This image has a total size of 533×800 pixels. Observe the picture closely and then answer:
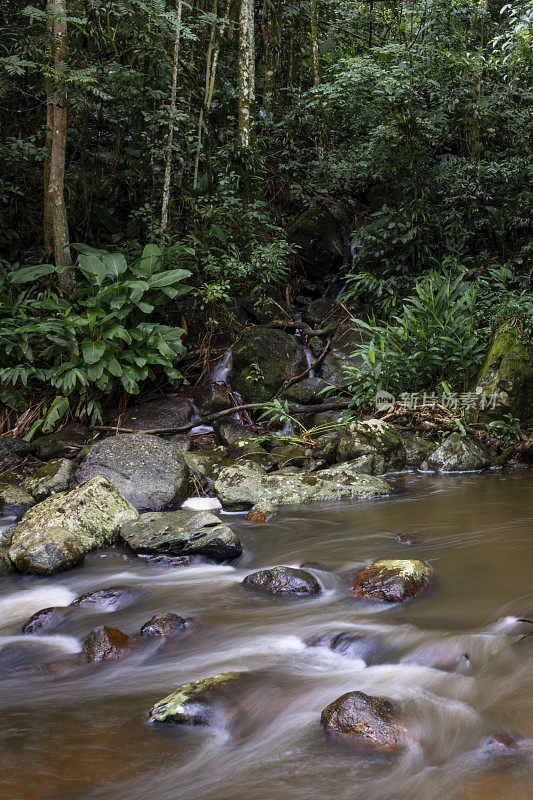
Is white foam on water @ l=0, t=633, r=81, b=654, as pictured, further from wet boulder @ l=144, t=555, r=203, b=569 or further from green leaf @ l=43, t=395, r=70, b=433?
green leaf @ l=43, t=395, r=70, b=433

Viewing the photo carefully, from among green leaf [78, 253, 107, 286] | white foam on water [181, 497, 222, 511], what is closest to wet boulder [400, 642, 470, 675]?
white foam on water [181, 497, 222, 511]

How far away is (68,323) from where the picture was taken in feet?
22.9

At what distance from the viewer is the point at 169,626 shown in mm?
3230

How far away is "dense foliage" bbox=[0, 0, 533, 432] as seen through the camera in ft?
24.5

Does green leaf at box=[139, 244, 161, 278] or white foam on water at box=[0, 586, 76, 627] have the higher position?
green leaf at box=[139, 244, 161, 278]

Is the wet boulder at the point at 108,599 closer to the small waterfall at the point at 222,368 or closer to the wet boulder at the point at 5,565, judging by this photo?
the wet boulder at the point at 5,565

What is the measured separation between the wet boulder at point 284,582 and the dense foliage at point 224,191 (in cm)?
383

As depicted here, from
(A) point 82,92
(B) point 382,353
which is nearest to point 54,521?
(B) point 382,353

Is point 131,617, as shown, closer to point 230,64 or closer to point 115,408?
point 115,408

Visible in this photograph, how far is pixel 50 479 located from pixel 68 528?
5.36 ft

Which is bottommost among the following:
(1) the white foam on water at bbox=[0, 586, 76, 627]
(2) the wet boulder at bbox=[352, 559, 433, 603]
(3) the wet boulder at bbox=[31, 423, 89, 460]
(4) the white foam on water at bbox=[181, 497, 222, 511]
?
(1) the white foam on water at bbox=[0, 586, 76, 627]

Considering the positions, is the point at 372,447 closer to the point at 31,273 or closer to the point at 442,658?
the point at 442,658

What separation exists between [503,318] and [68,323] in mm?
5777

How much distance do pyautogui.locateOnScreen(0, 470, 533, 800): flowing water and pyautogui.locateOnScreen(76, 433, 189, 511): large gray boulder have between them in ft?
3.81
